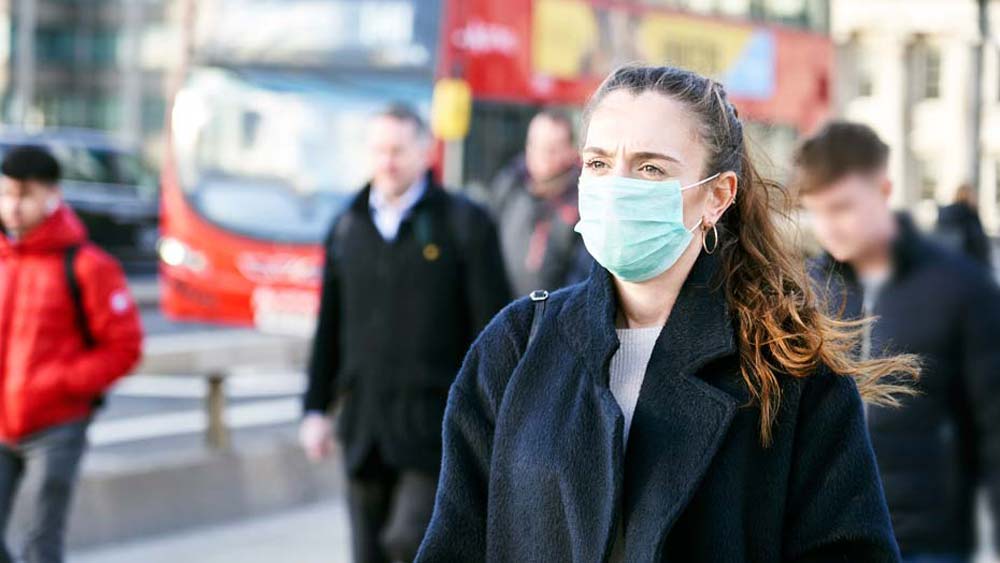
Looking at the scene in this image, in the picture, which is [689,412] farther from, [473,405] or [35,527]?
[35,527]

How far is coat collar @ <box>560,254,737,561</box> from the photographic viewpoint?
8.54ft

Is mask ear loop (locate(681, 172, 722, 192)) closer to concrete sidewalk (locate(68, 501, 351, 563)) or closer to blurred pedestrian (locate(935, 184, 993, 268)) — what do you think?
blurred pedestrian (locate(935, 184, 993, 268))

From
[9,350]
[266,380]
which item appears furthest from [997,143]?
[9,350]

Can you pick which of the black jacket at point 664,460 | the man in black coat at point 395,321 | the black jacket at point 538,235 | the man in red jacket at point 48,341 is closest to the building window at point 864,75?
the black jacket at point 538,235

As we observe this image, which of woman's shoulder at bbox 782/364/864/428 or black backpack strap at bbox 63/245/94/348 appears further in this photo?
black backpack strap at bbox 63/245/94/348

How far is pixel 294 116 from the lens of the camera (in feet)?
49.2

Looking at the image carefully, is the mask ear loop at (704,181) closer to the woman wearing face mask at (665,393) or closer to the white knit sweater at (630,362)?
the woman wearing face mask at (665,393)

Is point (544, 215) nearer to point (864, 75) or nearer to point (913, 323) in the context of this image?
point (913, 323)

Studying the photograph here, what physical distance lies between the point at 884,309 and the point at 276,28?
1127cm

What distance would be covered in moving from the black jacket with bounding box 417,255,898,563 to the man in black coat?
288 cm

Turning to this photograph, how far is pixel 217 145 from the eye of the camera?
15.4 m

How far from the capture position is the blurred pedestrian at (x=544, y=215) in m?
7.43

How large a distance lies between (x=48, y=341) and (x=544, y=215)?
2434 millimetres

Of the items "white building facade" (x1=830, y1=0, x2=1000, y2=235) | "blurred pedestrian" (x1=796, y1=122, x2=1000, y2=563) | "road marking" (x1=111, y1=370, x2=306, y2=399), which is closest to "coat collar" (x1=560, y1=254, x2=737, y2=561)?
"blurred pedestrian" (x1=796, y1=122, x2=1000, y2=563)
